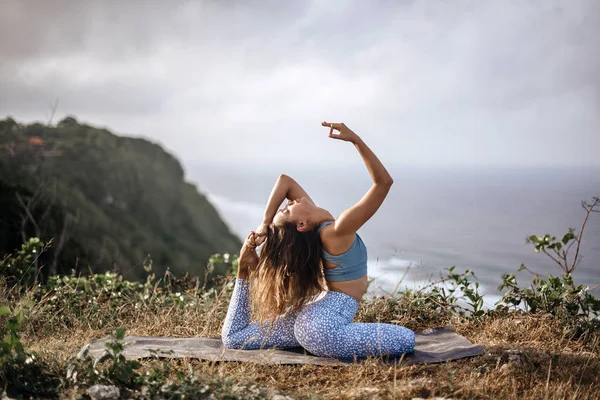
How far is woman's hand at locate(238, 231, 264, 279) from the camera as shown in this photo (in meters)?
3.49

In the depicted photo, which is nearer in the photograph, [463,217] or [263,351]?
[263,351]

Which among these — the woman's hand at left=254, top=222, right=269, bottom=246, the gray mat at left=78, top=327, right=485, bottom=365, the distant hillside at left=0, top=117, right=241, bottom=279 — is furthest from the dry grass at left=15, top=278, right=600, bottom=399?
the distant hillside at left=0, top=117, right=241, bottom=279

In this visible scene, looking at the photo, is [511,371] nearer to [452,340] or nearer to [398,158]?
[452,340]

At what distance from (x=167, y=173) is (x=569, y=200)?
9.63 metres

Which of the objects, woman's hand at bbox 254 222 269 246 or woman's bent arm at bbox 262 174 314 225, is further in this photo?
woman's bent arm at bbox 262 174 314 225

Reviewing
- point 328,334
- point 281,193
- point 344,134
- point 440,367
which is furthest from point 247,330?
point 344,134

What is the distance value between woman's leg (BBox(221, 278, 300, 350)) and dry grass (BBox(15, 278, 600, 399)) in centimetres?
27

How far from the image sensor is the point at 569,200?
19.4 ft

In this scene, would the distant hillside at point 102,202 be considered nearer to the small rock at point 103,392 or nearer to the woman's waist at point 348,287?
the woman's waist at point 348,287

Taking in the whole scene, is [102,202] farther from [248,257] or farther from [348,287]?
[348,287]

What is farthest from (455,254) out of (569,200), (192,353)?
(192,353)

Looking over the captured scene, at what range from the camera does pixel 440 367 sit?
3.19m

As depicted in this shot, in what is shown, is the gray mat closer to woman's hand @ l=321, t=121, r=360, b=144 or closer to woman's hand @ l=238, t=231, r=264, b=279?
woman's hand @ l=238, t=231, r=264, b=279

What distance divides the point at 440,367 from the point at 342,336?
22.3 inches
